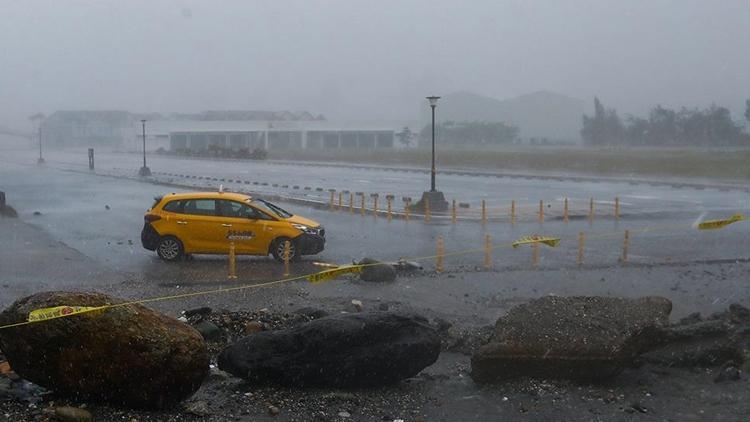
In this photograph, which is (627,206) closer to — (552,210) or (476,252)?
(552,210)

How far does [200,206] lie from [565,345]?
10.6 m

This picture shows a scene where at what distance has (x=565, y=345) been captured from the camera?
28.1ft

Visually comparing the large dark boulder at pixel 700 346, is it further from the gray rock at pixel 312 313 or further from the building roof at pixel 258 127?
the building roof at pixel 258 127

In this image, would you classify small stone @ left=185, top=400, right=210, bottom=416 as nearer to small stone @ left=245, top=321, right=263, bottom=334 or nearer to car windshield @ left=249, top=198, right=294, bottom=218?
small stone @ left=245, top=321, right=263, bottom=334

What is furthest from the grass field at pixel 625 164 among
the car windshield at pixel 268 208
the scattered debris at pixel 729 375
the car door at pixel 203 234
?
the scattered debris at pixel 729 375

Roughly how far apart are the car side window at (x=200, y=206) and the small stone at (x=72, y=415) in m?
10.9

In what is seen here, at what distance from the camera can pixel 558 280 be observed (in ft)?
50.1

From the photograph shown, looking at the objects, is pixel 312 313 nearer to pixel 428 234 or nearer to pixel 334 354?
pixel 334 354

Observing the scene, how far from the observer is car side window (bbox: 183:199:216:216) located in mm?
17562

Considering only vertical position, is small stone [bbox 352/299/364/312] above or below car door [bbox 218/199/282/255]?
below

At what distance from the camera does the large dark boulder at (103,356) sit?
714cm

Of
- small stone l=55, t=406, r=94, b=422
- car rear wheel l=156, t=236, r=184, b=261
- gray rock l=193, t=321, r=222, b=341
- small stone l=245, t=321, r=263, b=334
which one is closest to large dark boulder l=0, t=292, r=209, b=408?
small stone l=55, t=406, r=94, b=422

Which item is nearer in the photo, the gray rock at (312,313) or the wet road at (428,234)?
the gray rock at (312,313)

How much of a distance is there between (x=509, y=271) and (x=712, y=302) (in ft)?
12.8
